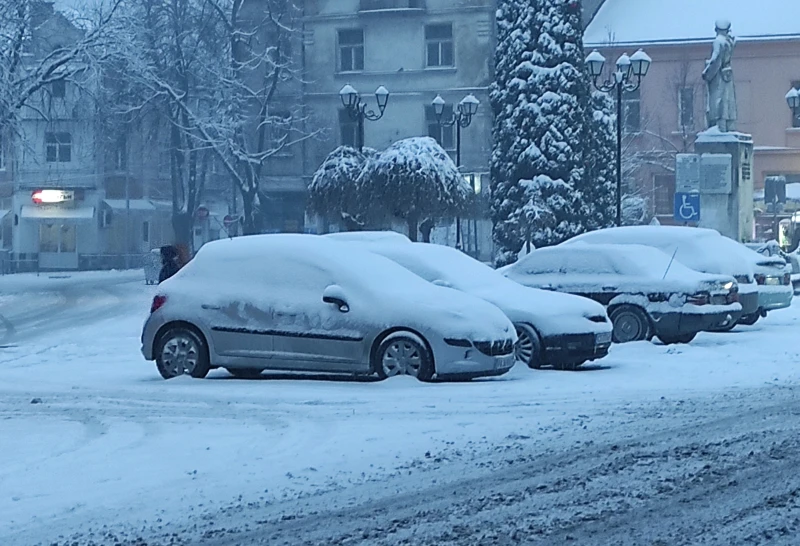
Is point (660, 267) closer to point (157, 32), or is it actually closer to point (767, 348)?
point (767, 348)

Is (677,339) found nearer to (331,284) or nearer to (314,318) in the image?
(331,284)

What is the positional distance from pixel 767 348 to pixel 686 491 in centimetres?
1146

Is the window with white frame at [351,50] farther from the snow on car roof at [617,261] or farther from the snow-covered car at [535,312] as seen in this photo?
the snow-covered car at [535,312]

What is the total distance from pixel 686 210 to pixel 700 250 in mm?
12440

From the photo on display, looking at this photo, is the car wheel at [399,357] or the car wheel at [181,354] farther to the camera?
the car wheel at [181,354]

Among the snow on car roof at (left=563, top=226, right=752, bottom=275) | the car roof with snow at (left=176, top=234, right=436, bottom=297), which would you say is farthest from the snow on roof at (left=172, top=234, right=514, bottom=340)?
the snow on car roof at (left=563, top=226, right=752, bottom=275)

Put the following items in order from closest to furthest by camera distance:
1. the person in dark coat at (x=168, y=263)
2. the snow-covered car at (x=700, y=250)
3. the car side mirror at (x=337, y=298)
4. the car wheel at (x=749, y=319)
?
the car side mirror at (x=337, y=298) → the snow-covered car at (x=700, y=250) → the car wheel at (x=749, y=319) → the person in dark coat at (x=168, y=263)

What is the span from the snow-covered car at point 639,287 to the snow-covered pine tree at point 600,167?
2389cm

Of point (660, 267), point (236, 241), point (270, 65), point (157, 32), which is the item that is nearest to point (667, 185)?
point (270, 65)

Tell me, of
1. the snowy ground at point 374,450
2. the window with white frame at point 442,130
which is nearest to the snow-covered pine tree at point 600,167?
the window with white frame at point 442,130

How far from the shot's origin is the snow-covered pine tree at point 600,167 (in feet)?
151

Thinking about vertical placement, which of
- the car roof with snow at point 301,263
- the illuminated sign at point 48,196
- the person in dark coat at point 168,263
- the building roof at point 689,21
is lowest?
the car roof with snow at point 301,263

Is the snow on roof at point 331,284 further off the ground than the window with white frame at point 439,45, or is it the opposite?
the window with white frame at point 439,45

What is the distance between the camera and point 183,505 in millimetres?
8844
